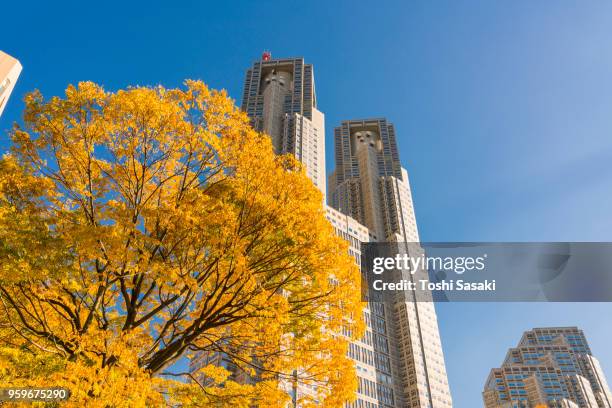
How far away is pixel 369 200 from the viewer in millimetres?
99375

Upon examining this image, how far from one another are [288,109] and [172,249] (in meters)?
94.5

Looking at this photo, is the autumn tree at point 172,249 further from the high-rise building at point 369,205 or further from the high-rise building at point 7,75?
the high-rise building at point 369,205

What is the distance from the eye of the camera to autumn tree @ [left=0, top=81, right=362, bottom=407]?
6.95 meters

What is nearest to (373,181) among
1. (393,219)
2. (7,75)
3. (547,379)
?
(393,219)

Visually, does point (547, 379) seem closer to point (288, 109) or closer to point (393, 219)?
point (393, 219)

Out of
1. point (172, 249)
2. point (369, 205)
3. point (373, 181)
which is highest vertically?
Result: point (373, 181)

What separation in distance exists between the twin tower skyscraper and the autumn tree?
54.5m

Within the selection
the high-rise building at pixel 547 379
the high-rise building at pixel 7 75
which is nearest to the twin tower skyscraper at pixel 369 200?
the high-rise building at pixel 7 75

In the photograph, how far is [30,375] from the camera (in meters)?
6.74

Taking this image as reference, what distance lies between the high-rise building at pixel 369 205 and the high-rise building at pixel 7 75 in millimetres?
35674

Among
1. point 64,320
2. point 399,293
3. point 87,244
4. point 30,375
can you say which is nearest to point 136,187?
point 87,244

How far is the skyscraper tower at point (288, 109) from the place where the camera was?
87125mm

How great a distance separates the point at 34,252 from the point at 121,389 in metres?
2.73

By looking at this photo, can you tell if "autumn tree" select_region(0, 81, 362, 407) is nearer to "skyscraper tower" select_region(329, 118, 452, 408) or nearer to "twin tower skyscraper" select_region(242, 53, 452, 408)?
"twin tower skyscraper" select_region(242, 53, 452, 408)
